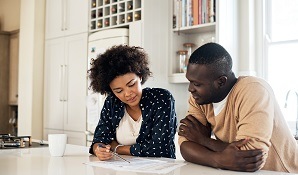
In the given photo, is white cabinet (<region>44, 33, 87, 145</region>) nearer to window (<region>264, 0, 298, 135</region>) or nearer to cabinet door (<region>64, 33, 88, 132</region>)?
cabinet door (<region>64, 33, 88, 132</region>)

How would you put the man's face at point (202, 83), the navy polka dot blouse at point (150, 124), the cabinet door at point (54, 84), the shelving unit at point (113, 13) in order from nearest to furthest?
the man's face at point (202, 83) < the navy polka dot blouse at point (150, 124) < the shelving unit at point (113, 13) < the cabinet door at point (54, 84)

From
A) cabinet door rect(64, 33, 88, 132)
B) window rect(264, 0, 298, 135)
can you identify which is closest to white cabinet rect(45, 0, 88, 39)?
cabinet door rect(64, 33, 88, 132)

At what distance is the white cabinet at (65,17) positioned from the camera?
4199 millimetres

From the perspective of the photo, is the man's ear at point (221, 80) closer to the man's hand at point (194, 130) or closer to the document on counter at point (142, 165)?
the man's hand at point (194, 130)

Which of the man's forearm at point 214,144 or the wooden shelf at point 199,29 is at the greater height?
the wooden shelf at point 199,29

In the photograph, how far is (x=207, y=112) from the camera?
1.67m

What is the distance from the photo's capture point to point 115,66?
6.56 feet

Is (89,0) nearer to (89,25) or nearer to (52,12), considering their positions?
(89,25)

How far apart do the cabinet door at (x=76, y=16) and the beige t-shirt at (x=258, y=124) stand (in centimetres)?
282

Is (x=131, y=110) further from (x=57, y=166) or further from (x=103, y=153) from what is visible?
(x=57, y=166)

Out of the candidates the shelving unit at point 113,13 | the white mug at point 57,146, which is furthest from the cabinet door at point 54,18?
the white mug at point 57,146

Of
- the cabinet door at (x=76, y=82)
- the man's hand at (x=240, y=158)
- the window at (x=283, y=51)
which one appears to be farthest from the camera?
the cabinet door at (x=76, y=82)

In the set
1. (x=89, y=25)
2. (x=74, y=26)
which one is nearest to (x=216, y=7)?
(x=89, y=25)

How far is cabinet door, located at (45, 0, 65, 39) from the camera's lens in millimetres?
4520
